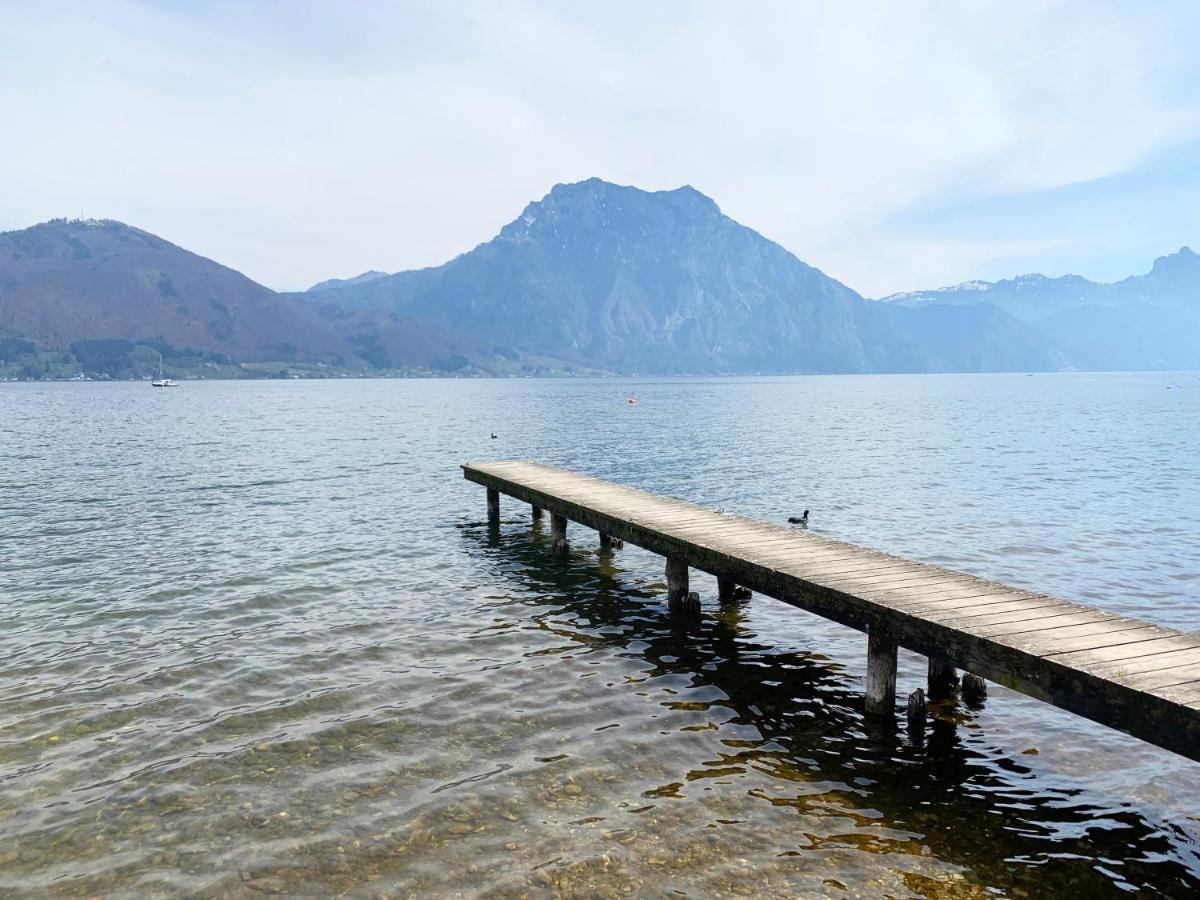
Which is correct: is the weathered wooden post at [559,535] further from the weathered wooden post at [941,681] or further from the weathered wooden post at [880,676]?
the weathered wooden post at [880,676]

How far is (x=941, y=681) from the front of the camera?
12.6m

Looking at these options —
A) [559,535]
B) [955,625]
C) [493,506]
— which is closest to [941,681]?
[955,625]

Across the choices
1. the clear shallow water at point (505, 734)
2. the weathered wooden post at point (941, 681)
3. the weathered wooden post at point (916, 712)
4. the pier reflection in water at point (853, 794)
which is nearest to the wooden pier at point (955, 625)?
the weathered wooden post at point (941, 681)

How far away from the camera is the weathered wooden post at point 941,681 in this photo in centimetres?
1256

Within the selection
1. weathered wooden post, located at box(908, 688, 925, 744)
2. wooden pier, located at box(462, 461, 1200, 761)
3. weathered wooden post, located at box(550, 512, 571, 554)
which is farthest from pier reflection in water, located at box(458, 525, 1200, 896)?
weathered wooden post, located at box(550, 512, 571, 554)

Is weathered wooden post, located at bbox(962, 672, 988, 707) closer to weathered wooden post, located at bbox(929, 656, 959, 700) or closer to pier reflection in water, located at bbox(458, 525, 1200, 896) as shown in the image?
weathered wooden post, located at bbox(929, 656, 959, 700)

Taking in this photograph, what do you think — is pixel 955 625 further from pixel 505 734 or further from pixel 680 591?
pixel 680 591

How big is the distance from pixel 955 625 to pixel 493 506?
19245mm

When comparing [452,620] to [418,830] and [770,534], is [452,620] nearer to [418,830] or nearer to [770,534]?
[770,534]

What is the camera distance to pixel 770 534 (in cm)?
1672

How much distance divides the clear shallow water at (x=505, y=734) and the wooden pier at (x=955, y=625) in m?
1.40

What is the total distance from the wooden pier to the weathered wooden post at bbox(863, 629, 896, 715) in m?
0.02

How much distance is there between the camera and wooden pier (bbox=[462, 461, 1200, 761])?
8312 mm

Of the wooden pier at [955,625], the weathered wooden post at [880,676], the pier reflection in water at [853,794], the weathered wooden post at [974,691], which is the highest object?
the wooden pier at [955,625]
